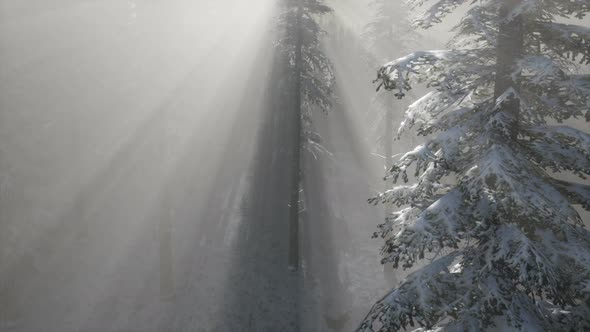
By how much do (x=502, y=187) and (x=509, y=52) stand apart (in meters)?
2.63

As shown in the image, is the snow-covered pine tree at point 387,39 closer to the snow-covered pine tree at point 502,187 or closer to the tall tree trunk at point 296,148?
the tall tree trunk at point 296,148

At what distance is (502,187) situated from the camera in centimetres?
529

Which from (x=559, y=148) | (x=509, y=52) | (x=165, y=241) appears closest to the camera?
(x=559, y=148)

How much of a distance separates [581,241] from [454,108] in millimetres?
3023

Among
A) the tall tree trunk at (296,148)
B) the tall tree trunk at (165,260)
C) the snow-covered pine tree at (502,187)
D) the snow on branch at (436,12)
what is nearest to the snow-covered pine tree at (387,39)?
the tall tree trunk at (296,148)

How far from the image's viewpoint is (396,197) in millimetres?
7059

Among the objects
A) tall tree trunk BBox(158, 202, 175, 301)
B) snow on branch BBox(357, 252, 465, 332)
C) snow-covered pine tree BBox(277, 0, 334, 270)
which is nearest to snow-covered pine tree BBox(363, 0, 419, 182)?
snow-covered pine tree BBox(277, 0, 334, 270)

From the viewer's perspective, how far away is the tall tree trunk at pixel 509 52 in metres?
6.18

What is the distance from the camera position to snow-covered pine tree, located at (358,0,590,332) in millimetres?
5395

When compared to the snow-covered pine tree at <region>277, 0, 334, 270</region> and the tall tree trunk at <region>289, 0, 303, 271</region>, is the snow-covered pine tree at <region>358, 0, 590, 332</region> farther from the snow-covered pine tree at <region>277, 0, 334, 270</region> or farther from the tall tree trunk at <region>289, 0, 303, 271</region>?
the tall tree trunk at <region>289, 0, 303, 271</region>

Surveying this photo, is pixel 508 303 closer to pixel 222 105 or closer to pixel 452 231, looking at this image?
pixel 452 231

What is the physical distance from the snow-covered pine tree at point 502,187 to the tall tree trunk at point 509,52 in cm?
2

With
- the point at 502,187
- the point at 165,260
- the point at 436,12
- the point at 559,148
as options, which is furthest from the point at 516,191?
the point at 165,260

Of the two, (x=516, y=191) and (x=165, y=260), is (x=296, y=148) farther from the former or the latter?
(x=516, y=191)
